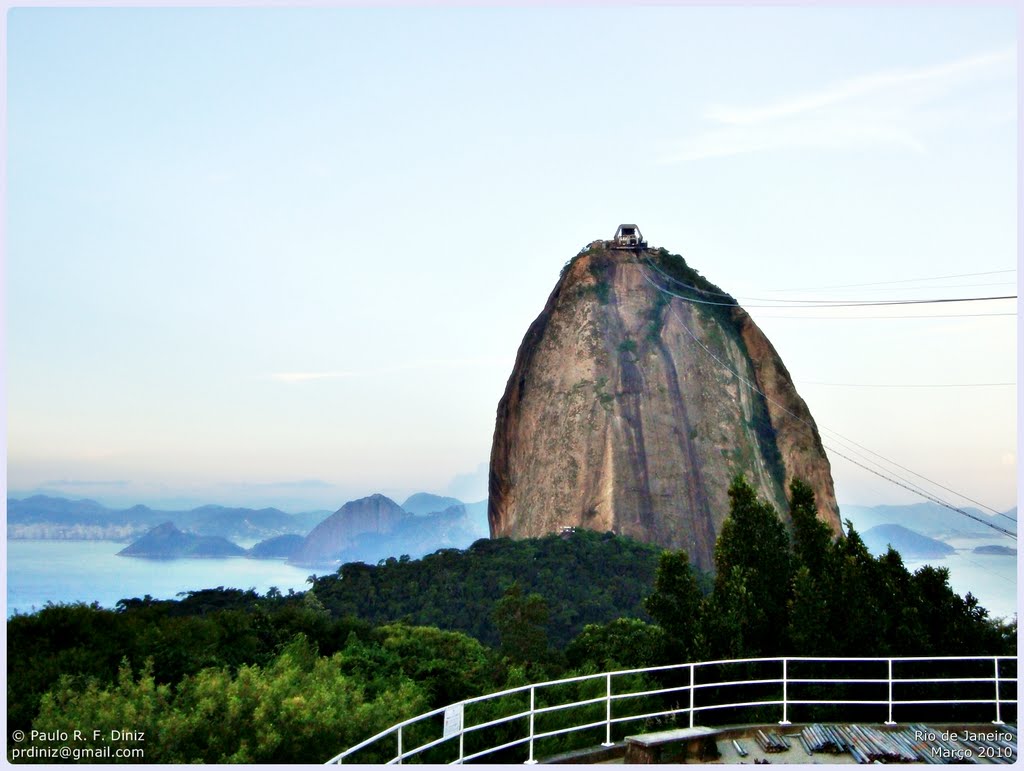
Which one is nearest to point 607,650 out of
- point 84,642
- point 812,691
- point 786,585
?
point 786,585

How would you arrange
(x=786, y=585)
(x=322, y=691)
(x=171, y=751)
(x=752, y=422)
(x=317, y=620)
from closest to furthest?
(x=171, y=751), (x=322, y=691), (x=786, y=585), (x=317, y=620), (x=752, y=422)

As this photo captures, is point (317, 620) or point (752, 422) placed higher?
point (752, 422)

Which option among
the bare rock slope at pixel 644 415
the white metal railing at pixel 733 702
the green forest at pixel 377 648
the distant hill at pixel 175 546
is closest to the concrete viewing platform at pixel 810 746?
the white metal railing at pixel 733 702

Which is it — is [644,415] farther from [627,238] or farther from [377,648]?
[377,648]

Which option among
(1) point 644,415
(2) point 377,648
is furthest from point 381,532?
(2) point 377,648

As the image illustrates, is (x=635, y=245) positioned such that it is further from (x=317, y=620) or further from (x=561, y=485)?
(x=317, y=620)

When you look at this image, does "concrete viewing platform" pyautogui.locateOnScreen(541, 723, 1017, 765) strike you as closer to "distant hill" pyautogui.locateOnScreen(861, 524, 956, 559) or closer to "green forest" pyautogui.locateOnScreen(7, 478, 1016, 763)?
"green forest" pyautogui.locateOnScreen(7, 478, 1016, 763)

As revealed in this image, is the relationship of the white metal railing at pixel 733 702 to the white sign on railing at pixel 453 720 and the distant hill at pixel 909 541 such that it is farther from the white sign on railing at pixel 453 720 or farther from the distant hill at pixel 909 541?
the distant hill at pixel 909 541
